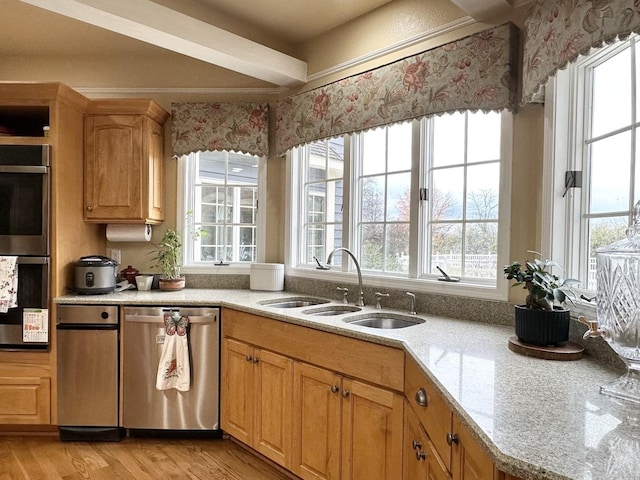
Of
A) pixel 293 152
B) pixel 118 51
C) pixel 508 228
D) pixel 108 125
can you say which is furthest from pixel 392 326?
pixel 118 51

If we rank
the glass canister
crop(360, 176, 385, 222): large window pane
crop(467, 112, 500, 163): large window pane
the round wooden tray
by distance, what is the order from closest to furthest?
the glass canister < the round wooden tray < crop(467, 112, 500, 163): large window pane < crop(360, 176, 385, 222): large window pane

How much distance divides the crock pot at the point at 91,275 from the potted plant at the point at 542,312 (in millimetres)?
2531

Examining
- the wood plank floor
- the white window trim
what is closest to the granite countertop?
the wood plank floor

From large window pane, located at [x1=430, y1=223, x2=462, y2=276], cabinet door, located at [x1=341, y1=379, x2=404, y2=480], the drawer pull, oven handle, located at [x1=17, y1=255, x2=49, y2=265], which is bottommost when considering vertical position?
cabinet door, located at [x1=341, y1=379, x2=404, y2=480]

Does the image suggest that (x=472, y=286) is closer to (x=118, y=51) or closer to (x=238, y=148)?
(x=238, y=148)

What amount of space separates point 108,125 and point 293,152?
133cm

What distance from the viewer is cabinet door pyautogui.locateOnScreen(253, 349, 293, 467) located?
2.28 m

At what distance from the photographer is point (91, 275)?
112 inches

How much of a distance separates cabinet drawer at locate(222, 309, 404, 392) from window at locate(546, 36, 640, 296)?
864mm

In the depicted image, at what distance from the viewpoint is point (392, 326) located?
236 centimetres

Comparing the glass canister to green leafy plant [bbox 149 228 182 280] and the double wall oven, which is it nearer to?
green leafy plant [bbox 149 228 182 280]

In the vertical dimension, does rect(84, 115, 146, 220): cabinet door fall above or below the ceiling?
below

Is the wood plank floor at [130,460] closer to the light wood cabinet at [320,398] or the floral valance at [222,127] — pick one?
the light wood cabinet at [320,398]

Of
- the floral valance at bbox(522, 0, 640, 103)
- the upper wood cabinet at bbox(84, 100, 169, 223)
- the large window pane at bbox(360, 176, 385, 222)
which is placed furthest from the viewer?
the upper wood cabinet at bbox(84, 100, 169, 223)
